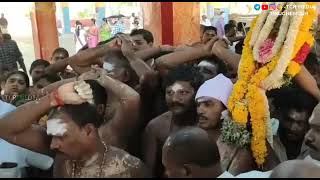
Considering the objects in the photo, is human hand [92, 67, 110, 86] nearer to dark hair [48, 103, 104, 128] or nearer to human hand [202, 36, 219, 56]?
dark hair [48, 103, 104, 128]

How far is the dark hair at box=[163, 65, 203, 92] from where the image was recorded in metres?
3.47

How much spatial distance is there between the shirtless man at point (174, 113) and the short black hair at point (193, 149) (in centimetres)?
114

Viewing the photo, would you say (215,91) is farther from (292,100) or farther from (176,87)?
(292,100)

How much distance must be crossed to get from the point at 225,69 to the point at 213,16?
869 centimetres

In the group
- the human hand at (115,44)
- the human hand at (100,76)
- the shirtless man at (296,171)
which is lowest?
the shirtless man at (296,171)

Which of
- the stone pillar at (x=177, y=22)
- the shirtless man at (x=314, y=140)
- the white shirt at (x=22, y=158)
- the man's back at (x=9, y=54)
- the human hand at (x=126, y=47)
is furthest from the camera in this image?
the man's back at (x=9, y=54)

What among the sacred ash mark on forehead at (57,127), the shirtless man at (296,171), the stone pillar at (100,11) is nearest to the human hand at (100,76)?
A: the sacred ash mark on forehead at (57,127)

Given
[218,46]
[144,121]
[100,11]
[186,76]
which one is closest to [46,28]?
[100,11]

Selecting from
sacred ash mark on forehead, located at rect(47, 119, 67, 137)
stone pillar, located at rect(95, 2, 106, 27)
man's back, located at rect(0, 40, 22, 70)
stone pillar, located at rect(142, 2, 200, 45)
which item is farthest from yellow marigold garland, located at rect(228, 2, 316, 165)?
stone pillar, located at rect(95, 2, 106, 27)

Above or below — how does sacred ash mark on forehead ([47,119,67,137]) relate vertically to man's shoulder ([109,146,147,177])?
above

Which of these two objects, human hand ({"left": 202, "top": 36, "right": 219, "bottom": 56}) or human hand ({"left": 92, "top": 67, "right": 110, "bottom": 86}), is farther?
human hand ({"left": 202, "top": 36, "right": 219, "bottom": 56})

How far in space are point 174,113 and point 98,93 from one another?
0.68 meters

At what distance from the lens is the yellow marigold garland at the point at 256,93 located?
10.6ft

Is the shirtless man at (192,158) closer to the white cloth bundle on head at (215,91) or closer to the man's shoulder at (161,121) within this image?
the white cloth bundle on head at (215,91)
